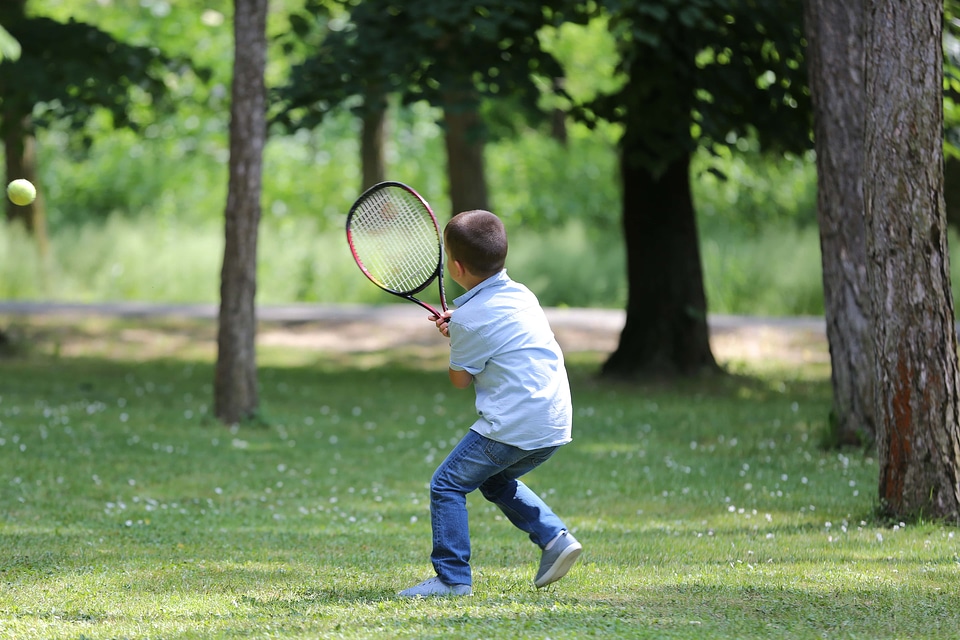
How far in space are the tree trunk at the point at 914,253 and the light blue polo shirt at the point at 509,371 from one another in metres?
2.85

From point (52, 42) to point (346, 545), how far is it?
9.63 meters

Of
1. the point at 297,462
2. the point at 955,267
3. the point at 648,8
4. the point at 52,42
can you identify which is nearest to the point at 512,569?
the point at 297,462

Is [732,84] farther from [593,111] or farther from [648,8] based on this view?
[648,8]

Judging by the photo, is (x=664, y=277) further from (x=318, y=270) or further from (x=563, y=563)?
(x=318, y=270)

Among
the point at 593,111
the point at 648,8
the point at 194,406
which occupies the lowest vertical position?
the point at 194,406

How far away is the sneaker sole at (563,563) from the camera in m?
5.05

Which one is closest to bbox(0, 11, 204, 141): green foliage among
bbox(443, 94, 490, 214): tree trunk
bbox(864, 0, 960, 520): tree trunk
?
bbox(443, 94, 490, 214): tree trunk

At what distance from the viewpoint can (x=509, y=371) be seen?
491 cm

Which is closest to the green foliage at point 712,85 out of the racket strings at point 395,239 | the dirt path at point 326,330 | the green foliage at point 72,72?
the dirt path at point 326,330

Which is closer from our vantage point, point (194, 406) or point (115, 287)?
point (194, 406)

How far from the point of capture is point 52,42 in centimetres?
1377

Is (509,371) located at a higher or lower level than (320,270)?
higher

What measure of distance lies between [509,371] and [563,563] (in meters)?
0.91

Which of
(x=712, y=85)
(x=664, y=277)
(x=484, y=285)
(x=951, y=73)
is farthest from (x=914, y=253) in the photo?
(x=664, y=277)
